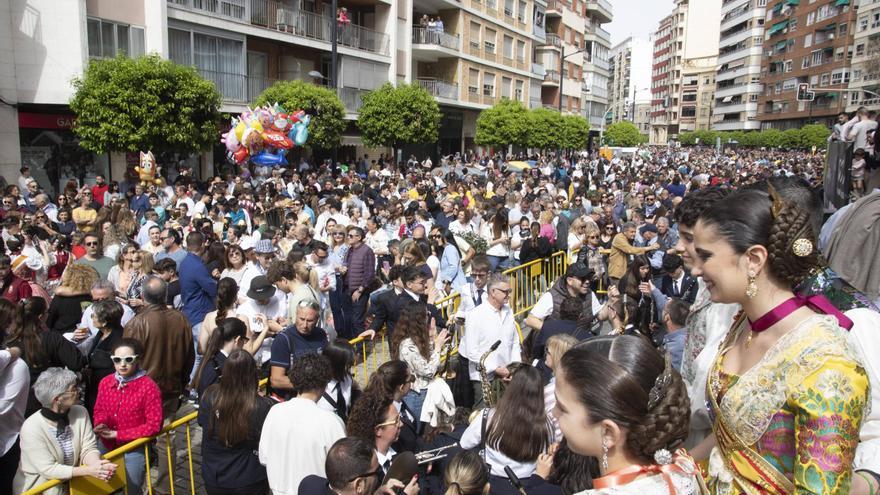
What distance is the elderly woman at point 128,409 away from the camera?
15.3ft

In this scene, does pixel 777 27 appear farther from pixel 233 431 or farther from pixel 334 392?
pixel 233 431

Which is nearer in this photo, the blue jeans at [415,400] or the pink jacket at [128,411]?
the pink jacket at [128,411]

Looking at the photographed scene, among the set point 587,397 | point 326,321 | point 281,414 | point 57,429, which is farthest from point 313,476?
point 326,321

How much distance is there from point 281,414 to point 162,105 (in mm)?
14569

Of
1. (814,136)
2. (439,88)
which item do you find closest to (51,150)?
(439,88)

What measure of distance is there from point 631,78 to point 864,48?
86.7 m

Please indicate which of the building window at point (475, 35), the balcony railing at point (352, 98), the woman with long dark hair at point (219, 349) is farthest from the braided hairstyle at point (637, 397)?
the building window at point (475, 35)

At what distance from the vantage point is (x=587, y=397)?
1.96 m

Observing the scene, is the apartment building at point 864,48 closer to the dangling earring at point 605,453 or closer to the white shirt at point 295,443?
the white shirt at point 295,443

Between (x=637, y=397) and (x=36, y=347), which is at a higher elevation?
(x=637, y=397)

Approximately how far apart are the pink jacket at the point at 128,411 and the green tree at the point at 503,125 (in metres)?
32.2

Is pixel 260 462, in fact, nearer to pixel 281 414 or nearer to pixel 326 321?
pixel 281 414

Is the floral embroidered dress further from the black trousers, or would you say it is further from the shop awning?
the shop awning

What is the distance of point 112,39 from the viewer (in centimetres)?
1948
